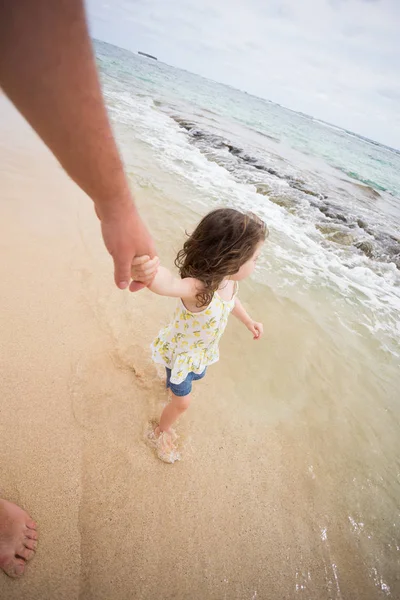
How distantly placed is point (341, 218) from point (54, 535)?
8.59 meters

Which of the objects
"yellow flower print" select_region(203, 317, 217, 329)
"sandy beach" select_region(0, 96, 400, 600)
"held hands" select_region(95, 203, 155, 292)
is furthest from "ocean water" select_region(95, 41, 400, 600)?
"held hands" select_region(95, 203, 155, 292)

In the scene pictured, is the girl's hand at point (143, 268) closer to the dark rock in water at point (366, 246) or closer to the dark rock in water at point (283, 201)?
the dark rock in water at point (366, 246)

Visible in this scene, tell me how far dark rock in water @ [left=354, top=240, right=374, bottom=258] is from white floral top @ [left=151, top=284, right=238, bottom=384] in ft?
18.9

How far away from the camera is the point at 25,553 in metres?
1.32

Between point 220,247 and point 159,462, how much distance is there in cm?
130

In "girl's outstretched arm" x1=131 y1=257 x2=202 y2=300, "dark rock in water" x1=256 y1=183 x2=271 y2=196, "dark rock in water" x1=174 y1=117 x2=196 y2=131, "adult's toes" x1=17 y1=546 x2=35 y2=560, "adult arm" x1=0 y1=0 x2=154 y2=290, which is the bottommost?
"adult's toes" x1=17 y1=546 x2=35 y2=560

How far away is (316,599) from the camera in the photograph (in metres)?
1.56

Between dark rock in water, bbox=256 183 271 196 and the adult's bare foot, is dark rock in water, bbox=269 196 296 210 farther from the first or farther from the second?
the adult's bare foot

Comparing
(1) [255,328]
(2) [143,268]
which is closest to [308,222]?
(1) [255,328]

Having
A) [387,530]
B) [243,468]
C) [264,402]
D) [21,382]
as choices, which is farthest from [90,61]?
[387,530]

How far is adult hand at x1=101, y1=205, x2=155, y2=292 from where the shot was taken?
34.2 inches

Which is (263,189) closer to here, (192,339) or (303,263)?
(303,263)

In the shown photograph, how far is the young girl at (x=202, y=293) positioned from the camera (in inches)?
60.6

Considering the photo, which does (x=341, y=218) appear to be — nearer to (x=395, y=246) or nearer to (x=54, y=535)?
(x=395, y=246)
